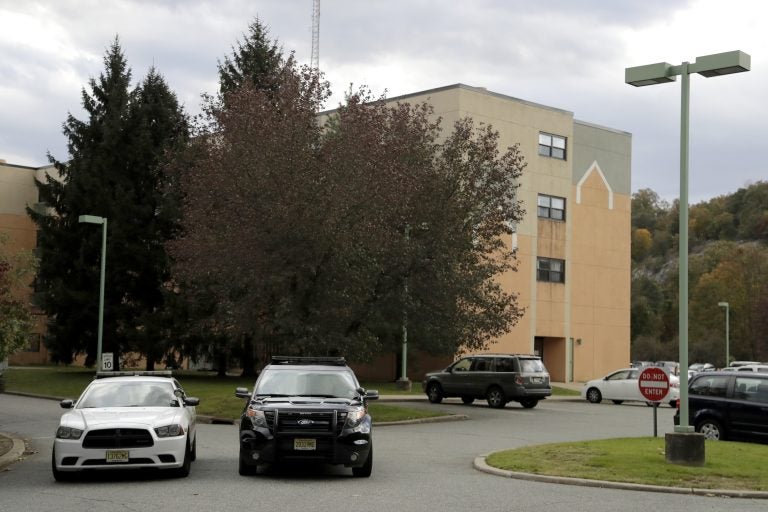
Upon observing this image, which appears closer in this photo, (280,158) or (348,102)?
(280,158)

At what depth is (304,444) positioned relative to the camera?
14.4 meters

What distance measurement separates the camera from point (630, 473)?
1521 centimetres

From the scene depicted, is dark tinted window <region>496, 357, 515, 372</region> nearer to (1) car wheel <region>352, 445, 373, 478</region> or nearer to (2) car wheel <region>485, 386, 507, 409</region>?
(2) car wheel <region>485, 386, 507, 409</region>

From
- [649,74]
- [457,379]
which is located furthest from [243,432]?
[457,379]

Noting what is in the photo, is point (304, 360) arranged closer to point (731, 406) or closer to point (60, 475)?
point (60, 475)

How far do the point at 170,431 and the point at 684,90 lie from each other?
9768 mm

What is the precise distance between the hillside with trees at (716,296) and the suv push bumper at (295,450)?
77.1m

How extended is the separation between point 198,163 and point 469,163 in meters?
8.24

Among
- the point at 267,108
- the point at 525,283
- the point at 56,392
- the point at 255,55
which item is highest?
the point at 255,55

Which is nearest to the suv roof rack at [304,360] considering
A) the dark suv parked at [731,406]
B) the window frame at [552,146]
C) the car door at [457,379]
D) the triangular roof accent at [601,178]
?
the dark suv parked at [731,406]

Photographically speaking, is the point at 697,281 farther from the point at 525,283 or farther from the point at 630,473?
the point at 630,473

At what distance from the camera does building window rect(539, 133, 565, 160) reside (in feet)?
178

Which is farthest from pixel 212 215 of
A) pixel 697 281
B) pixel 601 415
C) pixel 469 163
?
pixel 697 281

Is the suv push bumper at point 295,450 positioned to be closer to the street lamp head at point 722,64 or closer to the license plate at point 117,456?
the license plate at point 117,456
